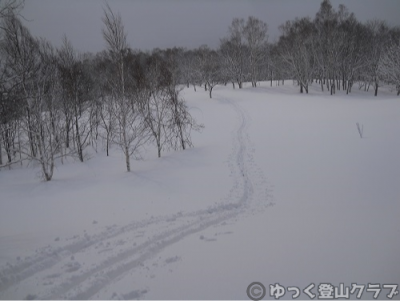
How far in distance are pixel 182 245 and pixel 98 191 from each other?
5733 mm

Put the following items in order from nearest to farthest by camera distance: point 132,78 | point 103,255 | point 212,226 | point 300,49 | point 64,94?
1. point 103,255
2. point 212,226
3. point 64,94
4. point 132,78
5. point 300,49

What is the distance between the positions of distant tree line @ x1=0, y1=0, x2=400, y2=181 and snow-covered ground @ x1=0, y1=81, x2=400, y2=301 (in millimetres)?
2136

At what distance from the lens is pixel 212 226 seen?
6.30 metres

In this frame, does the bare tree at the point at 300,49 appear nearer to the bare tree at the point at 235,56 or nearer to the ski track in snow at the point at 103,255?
the bare tree at the point at 235,56

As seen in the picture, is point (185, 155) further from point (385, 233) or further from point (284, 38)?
point (284, 38)

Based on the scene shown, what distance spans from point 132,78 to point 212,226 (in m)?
17.3

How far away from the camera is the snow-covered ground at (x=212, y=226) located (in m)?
4.25

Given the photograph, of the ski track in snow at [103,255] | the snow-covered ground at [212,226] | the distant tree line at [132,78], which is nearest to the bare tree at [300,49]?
the distant tree line at [132,78]

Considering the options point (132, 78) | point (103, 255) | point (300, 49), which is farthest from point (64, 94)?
point (300, 49)

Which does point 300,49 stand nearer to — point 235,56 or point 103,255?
point 235,56

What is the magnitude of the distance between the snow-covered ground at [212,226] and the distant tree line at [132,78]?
214 centimetres

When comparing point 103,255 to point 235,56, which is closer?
point 103,255

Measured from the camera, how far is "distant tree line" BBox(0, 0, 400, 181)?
36.3 feet

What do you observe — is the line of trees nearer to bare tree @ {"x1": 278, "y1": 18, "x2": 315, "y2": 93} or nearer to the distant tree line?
the distant tree line
